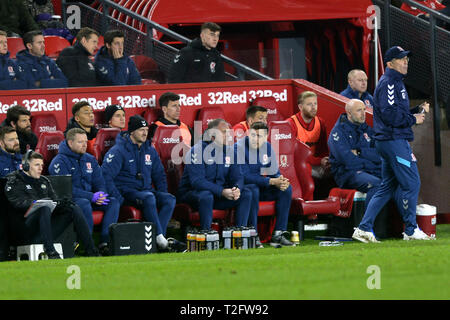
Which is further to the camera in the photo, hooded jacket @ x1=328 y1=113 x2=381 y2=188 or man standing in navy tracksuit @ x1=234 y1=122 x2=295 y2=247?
hooded jacket @ x1=328 y1=113 x2=381 y2=188

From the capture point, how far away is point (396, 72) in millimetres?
11641

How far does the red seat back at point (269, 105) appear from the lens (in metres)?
14.2

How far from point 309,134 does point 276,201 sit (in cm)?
149

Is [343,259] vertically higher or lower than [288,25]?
lower

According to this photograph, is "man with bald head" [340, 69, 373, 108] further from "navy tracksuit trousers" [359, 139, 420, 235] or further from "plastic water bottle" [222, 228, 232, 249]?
"plastic water bottle" [222, 228, 232, 249]

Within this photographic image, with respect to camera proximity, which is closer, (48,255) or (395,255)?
(395,255)

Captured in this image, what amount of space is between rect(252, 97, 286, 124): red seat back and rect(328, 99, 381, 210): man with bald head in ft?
4.67

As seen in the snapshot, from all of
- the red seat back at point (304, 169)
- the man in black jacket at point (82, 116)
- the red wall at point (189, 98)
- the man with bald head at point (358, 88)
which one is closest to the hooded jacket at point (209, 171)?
the red seat back at point (304, 169)

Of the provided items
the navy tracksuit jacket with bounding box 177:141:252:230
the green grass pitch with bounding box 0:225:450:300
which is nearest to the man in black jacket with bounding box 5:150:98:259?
the green grass pitch with bounding box 0:225:450:300

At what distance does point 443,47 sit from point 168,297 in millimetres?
9317

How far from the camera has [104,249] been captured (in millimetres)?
11578

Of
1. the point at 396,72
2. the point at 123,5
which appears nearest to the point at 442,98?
the point at 396,72

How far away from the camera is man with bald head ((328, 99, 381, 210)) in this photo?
1285 centimetres

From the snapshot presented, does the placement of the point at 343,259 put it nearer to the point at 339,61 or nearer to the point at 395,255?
the point at 395,255
